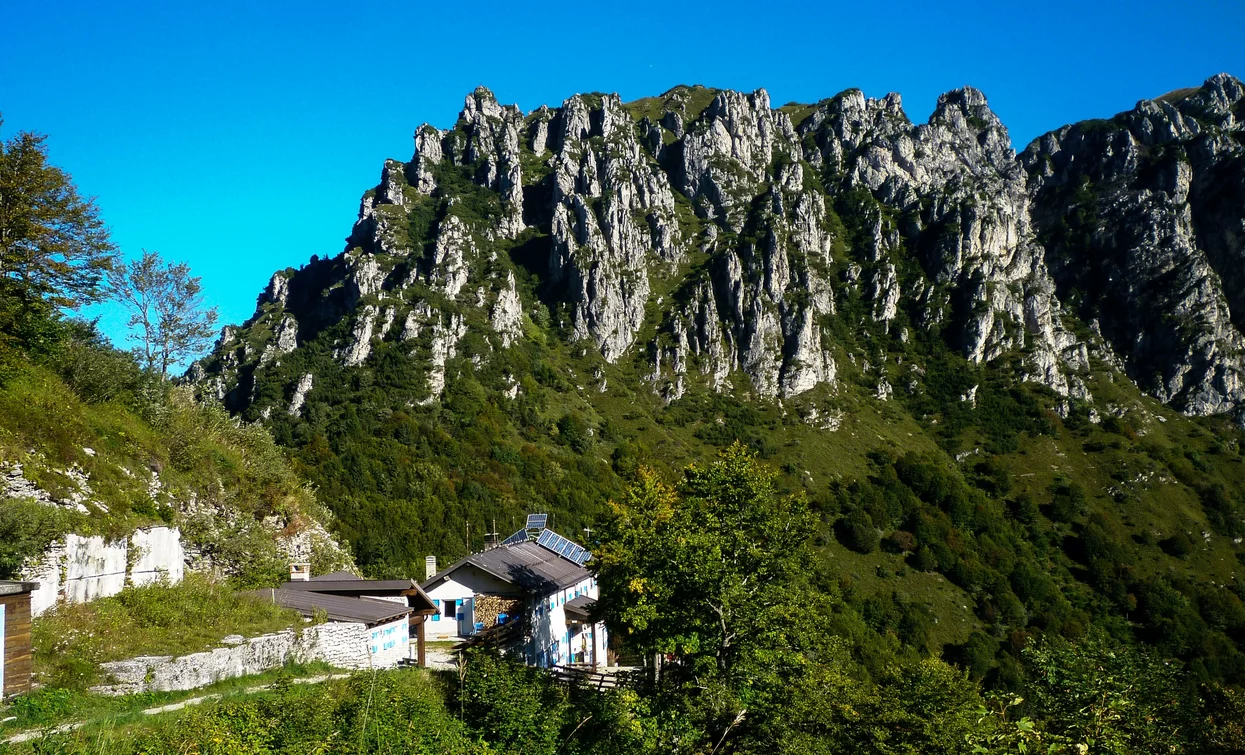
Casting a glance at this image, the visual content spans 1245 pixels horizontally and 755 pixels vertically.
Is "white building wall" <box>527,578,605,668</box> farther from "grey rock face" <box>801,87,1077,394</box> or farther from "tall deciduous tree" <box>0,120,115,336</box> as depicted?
"grey rock face" <box>801,87,1077,394</box>

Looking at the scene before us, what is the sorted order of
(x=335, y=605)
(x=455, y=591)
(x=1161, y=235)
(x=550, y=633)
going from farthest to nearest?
(x=1161, y=235) < (x=455, y=591) < (x=550, y=633) < (x=335, y=605)

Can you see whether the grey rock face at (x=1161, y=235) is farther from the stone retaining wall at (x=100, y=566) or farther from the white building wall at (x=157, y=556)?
the stone retaining wall at (x=100, y=566)

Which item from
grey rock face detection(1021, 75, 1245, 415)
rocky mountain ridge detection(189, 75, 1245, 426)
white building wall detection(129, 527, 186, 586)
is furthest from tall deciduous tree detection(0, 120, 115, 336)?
grey rock face detection(1021, 75, 1245, 415)

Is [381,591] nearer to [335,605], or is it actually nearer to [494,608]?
[335,605]

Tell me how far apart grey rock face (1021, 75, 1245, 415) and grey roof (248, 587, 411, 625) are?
154 metres

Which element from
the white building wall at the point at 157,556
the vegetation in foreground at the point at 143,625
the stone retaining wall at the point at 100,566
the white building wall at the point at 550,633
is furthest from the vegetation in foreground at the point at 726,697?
the white building wall at the point at 550,633

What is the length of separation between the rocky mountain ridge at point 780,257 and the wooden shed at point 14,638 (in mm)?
103395

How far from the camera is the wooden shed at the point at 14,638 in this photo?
13.4m

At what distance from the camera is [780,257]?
493 ft

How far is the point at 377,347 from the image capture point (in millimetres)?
121375

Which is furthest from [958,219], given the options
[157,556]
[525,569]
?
[157,556]

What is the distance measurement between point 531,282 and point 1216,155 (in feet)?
473

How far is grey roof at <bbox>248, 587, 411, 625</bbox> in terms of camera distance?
22703 mm

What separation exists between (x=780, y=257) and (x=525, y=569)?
4974 inches
